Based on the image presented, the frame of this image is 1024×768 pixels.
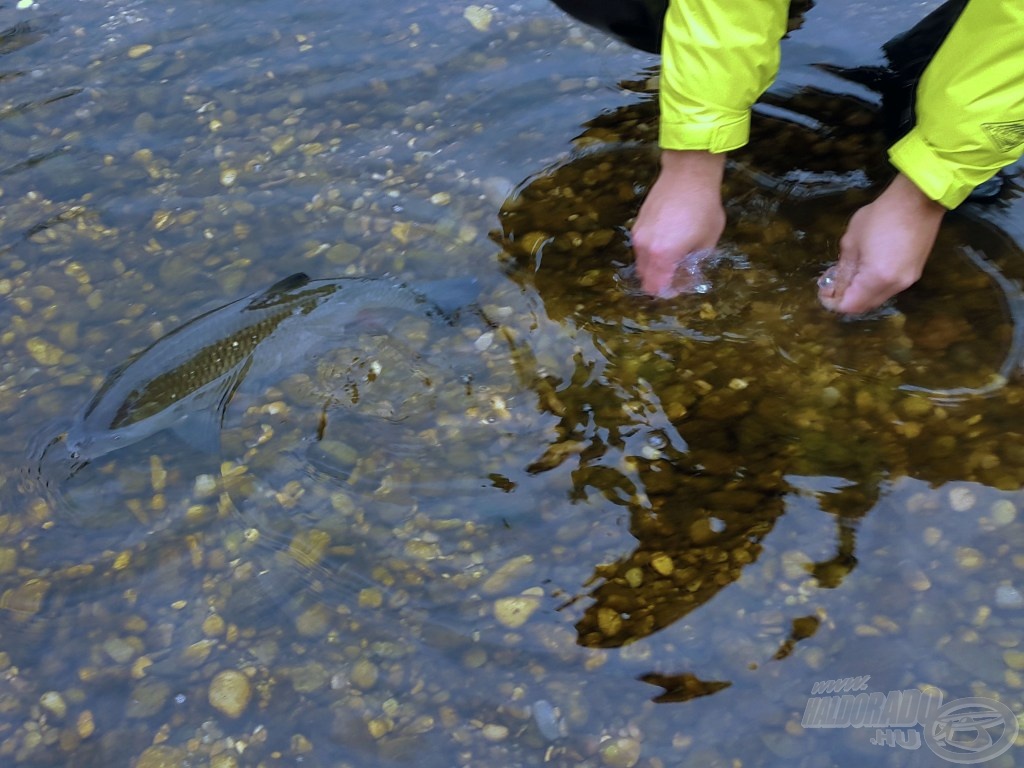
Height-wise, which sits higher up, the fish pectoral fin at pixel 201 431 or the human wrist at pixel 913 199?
the human wrist at pixel 913 199

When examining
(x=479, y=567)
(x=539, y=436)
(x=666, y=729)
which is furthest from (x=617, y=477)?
(x=666, y=729)

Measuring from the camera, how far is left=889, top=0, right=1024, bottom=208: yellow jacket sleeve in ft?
8.14

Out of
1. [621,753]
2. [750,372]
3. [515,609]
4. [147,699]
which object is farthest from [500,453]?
[147,699]

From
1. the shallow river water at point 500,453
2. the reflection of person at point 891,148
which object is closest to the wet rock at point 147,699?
the shallow river water at point 500,453

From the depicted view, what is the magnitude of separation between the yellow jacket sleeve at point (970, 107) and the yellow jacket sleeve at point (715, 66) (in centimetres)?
50

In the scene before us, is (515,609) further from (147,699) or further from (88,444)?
(88,444)

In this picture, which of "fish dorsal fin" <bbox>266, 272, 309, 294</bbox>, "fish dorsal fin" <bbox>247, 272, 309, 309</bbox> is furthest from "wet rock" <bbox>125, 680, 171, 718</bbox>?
"fish dorsal fin" <bbox>266, 272, 309, 294</bbox>

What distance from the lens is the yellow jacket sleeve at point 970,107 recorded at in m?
2.48

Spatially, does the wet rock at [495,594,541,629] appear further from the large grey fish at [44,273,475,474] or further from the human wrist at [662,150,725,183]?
the human wrist at [662,150,725,183]

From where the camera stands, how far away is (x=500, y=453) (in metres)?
3.11

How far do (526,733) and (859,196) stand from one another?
2.62 metres

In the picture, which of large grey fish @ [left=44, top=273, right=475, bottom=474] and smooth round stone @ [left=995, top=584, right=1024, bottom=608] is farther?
large grey fish @ [left=44, top=273, right=475, bottom=474]

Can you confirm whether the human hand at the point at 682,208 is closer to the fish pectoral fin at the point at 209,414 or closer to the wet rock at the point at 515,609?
the wet rock at the point at 515,609

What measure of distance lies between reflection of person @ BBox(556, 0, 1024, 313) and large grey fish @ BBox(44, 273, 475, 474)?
98cm
